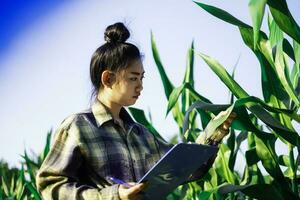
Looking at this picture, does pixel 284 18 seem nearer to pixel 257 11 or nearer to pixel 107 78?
pixel 257 11

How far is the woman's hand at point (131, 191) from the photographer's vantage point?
94 centimetres

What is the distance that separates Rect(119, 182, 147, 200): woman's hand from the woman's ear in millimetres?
240

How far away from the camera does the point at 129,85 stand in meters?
1.12

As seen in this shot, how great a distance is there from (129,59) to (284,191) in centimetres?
41

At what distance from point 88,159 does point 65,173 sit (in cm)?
4

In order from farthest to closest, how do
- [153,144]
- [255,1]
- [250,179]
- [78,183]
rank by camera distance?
[250,179] → [153,144] → [78,183] → [255,1]

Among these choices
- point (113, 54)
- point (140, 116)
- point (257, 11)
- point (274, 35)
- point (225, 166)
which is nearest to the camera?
point (257, 11)

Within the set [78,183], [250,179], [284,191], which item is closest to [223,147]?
[250,179]

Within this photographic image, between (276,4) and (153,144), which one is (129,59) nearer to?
(153,144)

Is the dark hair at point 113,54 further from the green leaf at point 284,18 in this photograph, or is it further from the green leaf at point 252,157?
the green leaf at point 252,157

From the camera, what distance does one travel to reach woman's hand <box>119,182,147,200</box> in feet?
3.08

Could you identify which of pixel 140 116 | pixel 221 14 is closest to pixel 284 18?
pixel 221 14

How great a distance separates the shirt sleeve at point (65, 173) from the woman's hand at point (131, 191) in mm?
52

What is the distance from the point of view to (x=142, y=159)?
1.14 m
